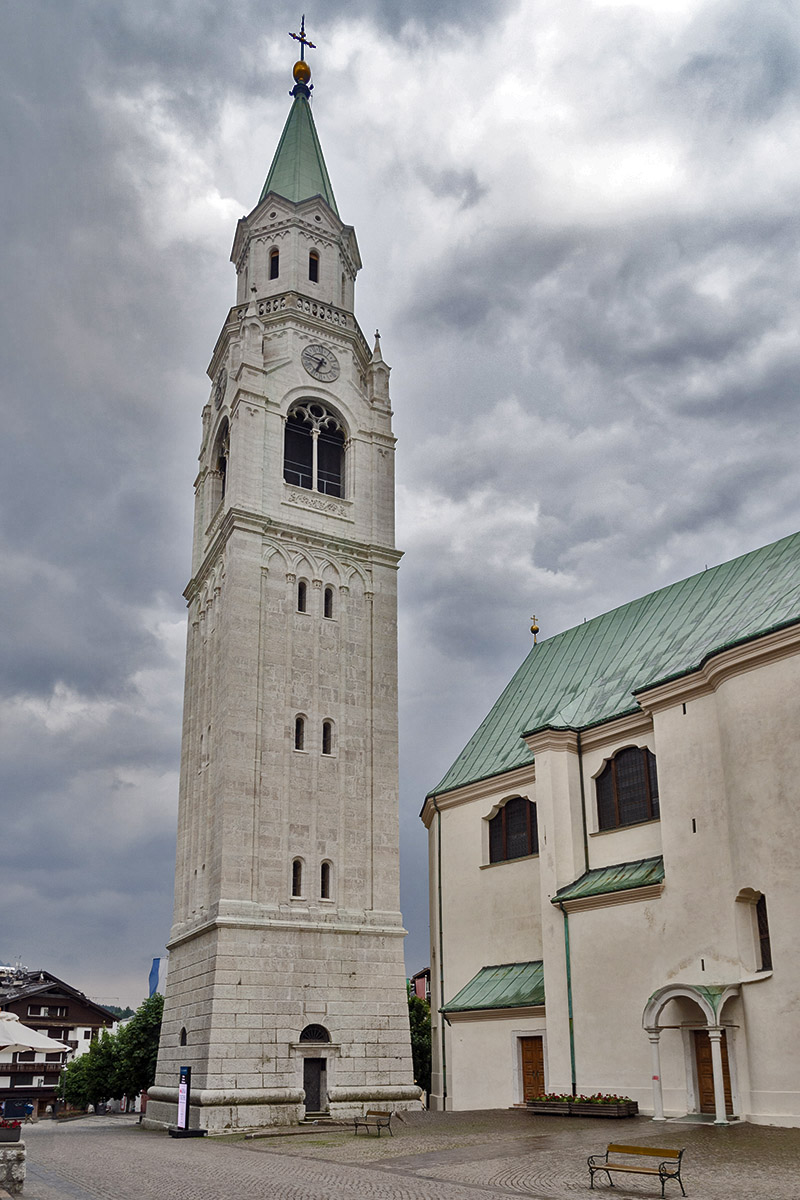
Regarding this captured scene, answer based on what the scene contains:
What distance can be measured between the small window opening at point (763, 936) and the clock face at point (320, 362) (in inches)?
1134

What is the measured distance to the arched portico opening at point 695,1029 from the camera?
24297 mm

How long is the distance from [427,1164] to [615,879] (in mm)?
11927

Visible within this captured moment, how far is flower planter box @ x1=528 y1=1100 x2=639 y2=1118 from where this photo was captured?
85.7ft

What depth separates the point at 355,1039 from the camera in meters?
35.4

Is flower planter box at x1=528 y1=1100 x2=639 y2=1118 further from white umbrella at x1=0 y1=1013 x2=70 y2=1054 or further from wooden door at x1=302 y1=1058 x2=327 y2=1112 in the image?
white umbrella at x1=0 y1=1013 x2=70 y2=1054

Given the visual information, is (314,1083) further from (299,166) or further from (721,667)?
(299,166)

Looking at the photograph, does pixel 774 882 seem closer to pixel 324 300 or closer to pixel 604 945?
pixel 604 945

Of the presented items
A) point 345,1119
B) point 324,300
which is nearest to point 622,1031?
point 345,1119

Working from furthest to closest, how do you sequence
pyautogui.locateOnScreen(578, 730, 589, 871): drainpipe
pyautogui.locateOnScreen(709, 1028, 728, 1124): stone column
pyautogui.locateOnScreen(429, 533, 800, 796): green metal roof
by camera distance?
pyautogui.locateOnScreen(578, 730, 589, 871): drainpipe < pyautogui.locateOnScreen(429, 533, 800, 796): green metal roof < pyautogui.locateOnScreen(709, 1028, 728, 1124): stone column

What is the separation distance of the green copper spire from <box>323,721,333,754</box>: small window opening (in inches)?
998

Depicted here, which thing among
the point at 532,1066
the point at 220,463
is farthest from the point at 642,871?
the point at 220,463

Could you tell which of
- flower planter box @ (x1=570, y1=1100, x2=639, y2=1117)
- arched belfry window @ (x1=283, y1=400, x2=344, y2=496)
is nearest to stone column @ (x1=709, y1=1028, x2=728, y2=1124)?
flower planter box @ (x1=570, y1=1100, x2=639, y2=1117)

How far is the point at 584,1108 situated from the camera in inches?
1054

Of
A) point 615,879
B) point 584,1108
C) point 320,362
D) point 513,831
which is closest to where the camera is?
point 584,1108
